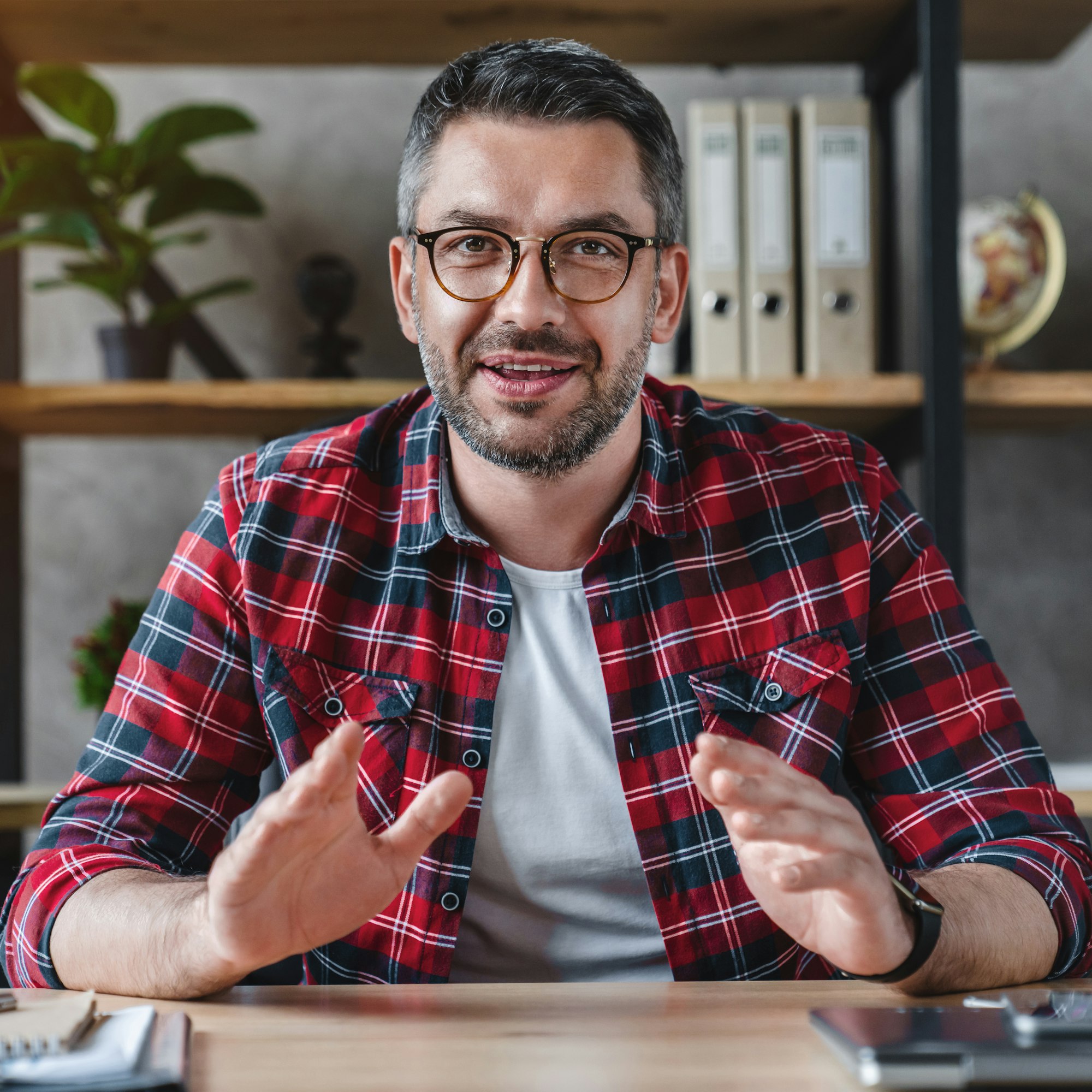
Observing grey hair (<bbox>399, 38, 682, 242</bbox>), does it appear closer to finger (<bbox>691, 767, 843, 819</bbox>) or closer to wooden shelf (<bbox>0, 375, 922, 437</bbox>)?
wooden shelf (<bbox>0, 375, 922, 437</bbox>)

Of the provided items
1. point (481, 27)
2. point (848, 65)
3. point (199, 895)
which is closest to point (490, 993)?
point (199, 895)

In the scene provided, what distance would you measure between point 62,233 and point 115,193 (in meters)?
0.13

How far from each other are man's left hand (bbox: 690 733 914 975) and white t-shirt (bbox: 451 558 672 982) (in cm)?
26

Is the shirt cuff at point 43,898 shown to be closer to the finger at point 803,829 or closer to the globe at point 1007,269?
the finger at point 803,829

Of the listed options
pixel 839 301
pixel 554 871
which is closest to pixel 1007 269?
pixel 839 301

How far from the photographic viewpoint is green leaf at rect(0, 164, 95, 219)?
5.08 feet

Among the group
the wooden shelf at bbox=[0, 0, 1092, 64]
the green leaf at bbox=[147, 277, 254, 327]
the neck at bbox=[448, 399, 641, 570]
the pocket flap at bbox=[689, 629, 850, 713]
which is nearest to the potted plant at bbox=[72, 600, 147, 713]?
the green leaf at bbox=[147, 277, 254, 327]

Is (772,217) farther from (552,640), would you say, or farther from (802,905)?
(802,905)

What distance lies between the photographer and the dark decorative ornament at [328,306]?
172cm

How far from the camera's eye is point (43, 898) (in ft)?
2.72

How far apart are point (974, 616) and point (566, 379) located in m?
1.21

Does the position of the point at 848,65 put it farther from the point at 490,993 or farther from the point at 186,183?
the point at 490,993

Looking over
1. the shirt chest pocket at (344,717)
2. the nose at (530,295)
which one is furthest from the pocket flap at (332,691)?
the nose at (530,295)

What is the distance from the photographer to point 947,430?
1.55 m
